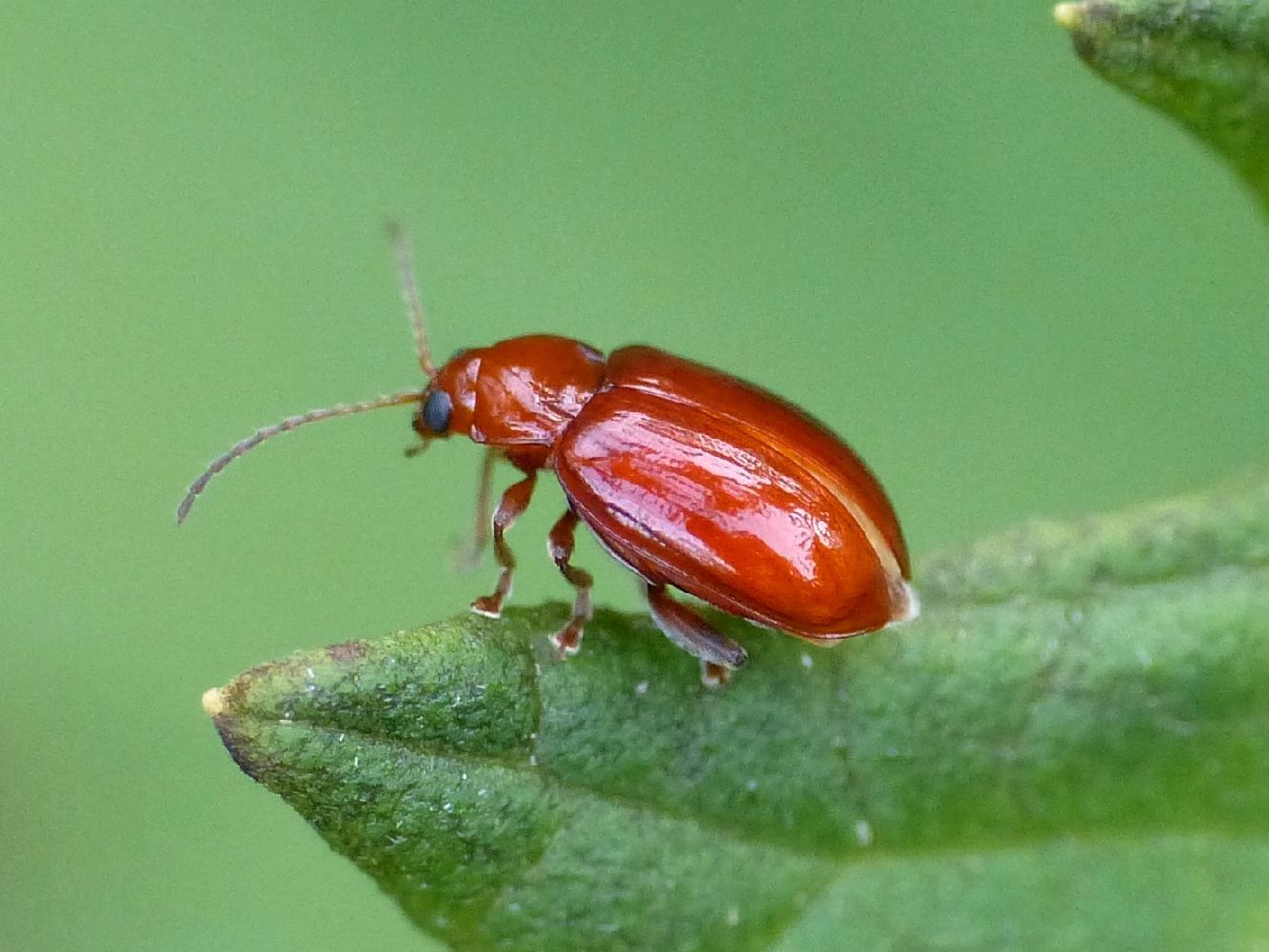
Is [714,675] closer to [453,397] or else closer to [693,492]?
[693,492]

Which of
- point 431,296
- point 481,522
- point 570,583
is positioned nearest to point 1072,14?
point 570,583

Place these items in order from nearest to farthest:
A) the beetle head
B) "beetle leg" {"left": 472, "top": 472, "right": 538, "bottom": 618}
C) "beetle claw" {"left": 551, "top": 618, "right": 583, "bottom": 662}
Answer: "beetle claw" {"left": 551, "top": 618, "right": 583, "bottom": 662}
"beetle leg" {"left": 472, "top": 472, "right": 538, "bottom": 618}
the beetle head

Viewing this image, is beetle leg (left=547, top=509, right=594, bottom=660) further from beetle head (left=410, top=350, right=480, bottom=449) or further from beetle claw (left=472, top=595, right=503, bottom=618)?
beetle head (left=410, top=350, right=480, bottom=449)

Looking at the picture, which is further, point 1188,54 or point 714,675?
point 714,675

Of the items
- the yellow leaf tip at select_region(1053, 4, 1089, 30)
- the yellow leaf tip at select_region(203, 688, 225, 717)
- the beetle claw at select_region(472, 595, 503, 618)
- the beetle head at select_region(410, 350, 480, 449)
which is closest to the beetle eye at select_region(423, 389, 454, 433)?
the beetle head at select_region(410, 350, 480, 449)

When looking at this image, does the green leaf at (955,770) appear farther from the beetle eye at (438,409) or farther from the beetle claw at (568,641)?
the beetle eye at (438,409)

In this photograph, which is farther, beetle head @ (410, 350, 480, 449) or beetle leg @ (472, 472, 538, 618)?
beetle head @ (410, 350, 480, 449)

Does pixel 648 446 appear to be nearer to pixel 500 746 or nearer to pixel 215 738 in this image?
pixel 500 746

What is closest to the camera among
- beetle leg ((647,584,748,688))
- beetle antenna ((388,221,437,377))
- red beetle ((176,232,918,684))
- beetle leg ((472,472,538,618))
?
beetle leg ((647,584,748,688))
